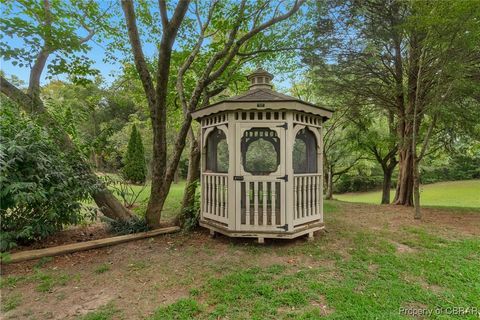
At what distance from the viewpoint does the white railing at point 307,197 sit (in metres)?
4.16

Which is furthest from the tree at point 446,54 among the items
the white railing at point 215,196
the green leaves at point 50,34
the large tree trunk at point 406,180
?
the green leaves at point 50,34

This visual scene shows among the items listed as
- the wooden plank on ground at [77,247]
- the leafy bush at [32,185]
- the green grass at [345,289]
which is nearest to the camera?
the green grass at [345,289]

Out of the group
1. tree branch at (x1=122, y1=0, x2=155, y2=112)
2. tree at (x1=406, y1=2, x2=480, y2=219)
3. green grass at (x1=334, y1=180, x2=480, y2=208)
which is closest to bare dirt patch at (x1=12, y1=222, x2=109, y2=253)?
tree branch at (x1=122, y1=0, x2=155, y2=112)

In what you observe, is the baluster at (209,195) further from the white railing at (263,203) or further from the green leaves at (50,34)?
the green leaves at (50,34)

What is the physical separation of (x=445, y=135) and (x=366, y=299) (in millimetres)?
8496

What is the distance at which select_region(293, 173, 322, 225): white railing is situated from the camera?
13.6ft

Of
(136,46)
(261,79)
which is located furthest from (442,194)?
(136,46)

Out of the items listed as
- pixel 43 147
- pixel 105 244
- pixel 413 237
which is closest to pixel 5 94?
pixel 43 147

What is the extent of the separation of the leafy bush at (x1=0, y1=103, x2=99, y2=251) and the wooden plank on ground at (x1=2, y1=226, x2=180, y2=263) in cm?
20

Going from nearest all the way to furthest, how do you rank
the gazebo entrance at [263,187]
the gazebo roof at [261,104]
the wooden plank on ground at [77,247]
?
the wooden plank on ground at [77,247], the gazebo roof at [261,104], the gazebo entrance at [263,187]

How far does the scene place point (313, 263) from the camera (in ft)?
11.2

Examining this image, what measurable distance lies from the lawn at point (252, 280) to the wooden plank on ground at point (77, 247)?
117 millimetres

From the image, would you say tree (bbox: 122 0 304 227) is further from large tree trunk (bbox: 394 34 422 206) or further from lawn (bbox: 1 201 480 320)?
large tree trunk (bbox: 394 34 422 206)

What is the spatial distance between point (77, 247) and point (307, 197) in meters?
3.58
